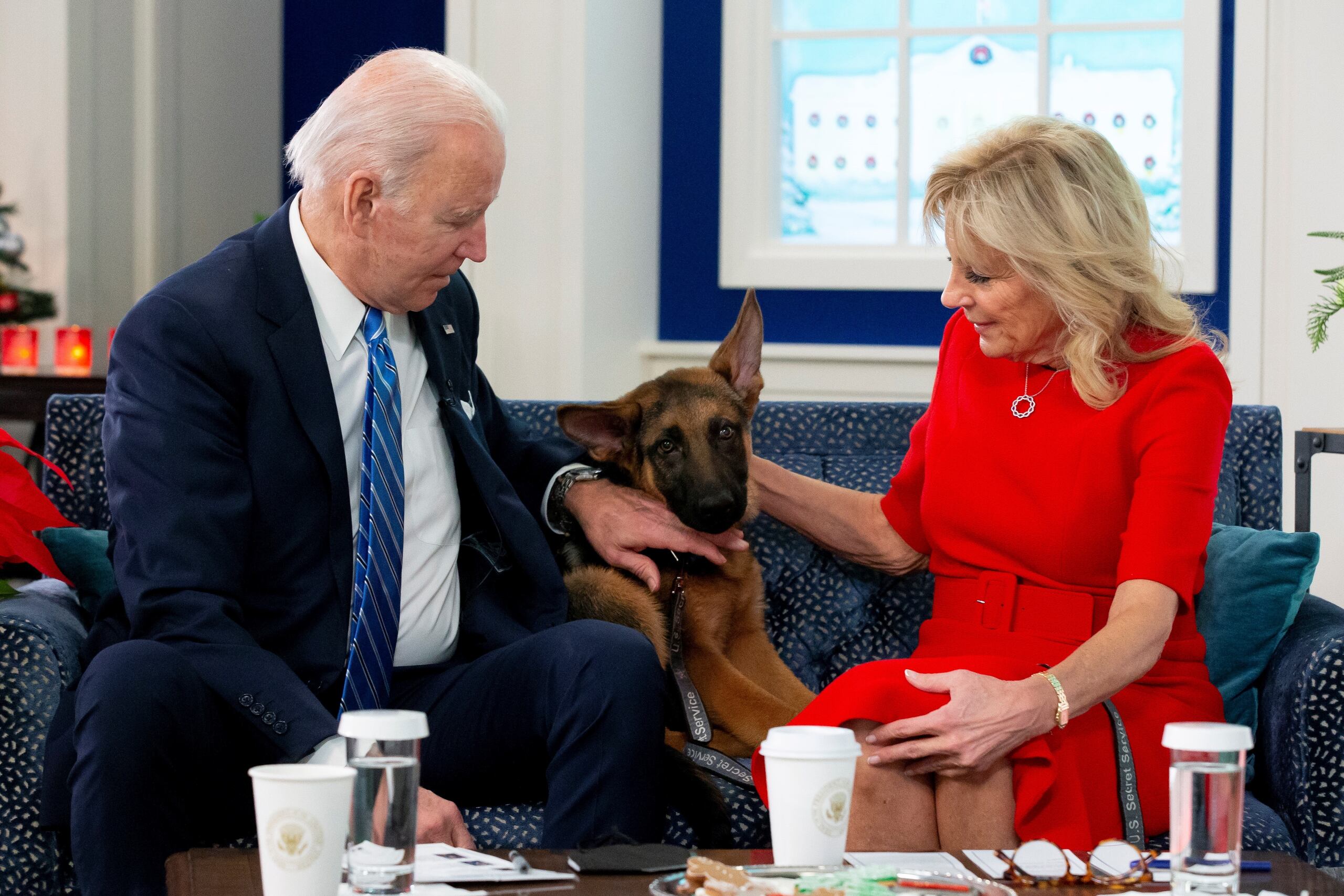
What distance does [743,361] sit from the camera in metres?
2.49

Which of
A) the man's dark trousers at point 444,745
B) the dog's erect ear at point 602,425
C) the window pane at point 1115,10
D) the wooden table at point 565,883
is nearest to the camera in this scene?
the wooden table at point 565,883

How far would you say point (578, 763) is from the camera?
1.81 metres

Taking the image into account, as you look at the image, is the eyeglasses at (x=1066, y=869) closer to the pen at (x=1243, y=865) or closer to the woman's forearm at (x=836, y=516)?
the pen at (x=1243, y=865)

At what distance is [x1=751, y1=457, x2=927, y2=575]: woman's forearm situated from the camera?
234cm

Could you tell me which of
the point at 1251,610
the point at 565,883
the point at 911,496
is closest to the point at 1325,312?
the point at 1251,610

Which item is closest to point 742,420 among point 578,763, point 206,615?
point 578,763

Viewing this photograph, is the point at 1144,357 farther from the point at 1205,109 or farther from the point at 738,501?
the point at 1205,109

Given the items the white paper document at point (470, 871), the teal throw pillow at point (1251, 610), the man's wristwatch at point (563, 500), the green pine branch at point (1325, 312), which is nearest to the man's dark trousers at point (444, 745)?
the man's wristwatch at point (563, 500)

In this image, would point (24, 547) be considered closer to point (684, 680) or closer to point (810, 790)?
point (684, 680)

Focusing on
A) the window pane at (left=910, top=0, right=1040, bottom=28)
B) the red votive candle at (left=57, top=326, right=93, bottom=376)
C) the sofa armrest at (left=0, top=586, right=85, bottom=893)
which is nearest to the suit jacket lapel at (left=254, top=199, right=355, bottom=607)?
the sofa armrest at (left=0, top=586, right=85, bottom=893)

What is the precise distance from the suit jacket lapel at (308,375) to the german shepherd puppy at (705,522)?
451mm

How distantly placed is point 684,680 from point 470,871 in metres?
1.04

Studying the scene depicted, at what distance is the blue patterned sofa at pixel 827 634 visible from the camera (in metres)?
1.87

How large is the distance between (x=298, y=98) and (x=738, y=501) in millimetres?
3813
